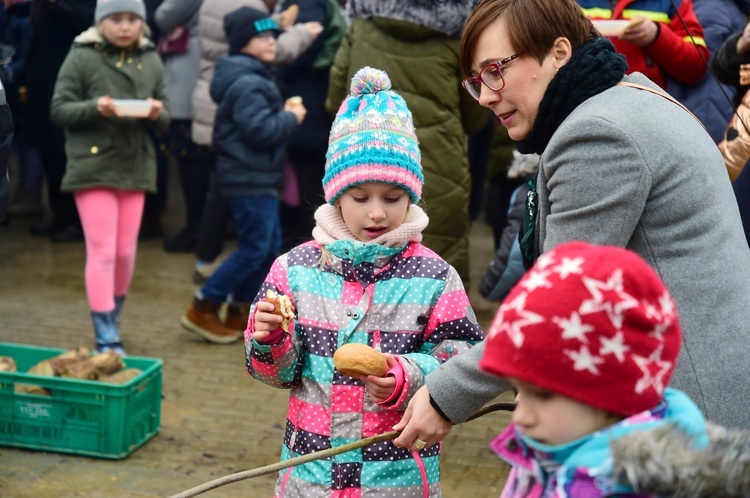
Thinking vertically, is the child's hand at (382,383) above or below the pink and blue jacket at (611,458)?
below

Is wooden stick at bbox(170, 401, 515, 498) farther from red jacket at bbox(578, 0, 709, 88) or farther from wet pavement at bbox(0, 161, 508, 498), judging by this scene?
red jacket at bbox(578, 0, 709, 88)

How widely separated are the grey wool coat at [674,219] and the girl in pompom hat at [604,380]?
18.5 inches

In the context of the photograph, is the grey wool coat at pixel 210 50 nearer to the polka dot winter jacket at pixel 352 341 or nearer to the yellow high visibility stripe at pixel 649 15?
the yellow high visibility stripe at pixel 649 15

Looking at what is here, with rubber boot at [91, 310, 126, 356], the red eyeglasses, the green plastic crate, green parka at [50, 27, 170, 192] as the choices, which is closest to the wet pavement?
the green plastic crate

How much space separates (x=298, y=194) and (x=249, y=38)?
2178 mm

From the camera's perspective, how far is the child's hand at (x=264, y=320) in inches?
119

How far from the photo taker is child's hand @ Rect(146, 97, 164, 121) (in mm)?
6117

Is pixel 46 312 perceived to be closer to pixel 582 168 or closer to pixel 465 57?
pixel 465 57

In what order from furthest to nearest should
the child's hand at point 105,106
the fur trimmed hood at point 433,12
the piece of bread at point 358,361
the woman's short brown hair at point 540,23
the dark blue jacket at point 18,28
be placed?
the dark blue jacket at point 18,28 < the child's hand at point 105,106 < the fur trimmed hood at point 433,12 < the piece of bread at point 358,361 < the woman's short brown hair at point 540,23

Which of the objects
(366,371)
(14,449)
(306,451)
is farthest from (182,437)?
(366,371)

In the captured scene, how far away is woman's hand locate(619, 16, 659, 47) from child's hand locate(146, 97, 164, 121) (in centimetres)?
254

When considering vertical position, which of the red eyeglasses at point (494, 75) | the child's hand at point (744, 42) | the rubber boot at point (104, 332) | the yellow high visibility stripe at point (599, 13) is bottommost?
the rubber boot at point (104, 332)

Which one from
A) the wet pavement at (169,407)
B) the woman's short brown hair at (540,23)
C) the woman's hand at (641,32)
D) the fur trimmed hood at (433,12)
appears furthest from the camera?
the fur trimmed hood at (433,12)

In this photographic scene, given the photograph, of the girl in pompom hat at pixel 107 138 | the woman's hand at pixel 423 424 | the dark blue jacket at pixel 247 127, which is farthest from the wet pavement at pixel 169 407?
the woman's hand at pixel 423 424
